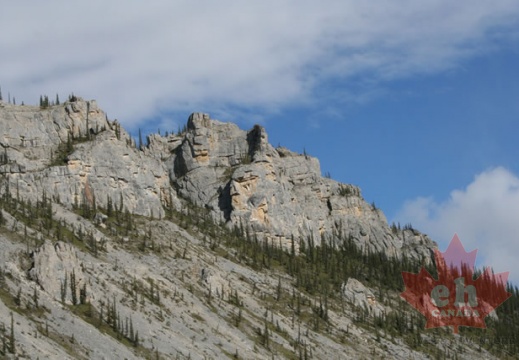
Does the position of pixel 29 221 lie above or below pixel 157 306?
above

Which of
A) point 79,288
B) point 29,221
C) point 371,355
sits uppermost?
point 29,221

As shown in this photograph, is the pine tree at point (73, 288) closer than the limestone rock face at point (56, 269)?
No

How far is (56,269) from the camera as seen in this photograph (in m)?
155

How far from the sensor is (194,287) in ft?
632

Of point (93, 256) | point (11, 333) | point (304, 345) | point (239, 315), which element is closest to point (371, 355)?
point (304, 345)

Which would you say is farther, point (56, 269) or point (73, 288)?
point (56, 269)

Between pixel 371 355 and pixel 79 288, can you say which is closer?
pixel 79 288

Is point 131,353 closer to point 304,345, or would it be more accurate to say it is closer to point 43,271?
point 43,271

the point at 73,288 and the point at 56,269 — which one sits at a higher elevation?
the point at 56,269

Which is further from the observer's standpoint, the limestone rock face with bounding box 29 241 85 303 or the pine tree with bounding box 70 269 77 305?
the pine tree with bounding box 70 269 77 305

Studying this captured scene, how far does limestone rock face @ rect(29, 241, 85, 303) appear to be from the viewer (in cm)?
15225

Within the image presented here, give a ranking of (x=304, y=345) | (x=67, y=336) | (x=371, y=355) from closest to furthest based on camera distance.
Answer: (x=67, y=336) → (x=304, y=345) → (x=371, y=355)

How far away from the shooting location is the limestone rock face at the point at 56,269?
152 m

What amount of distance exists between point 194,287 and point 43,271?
45.9 metres
